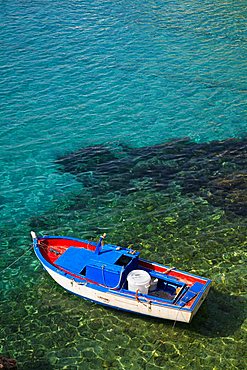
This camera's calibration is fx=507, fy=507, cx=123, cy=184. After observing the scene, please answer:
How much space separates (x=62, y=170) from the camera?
126ft

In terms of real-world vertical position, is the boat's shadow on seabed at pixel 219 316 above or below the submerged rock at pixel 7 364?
below

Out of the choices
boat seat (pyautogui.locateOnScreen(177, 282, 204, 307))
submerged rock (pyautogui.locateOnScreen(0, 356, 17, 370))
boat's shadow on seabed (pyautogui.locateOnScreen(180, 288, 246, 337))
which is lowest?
boat's shadow on seabed (pyautogui.locateOnScreen(180, 288, 246, 337))

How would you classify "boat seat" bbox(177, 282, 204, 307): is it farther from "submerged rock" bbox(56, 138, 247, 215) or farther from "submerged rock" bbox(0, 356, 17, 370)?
"submerged rock" bbox(56, 138, 247, 215)

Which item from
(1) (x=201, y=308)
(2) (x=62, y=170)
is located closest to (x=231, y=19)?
(2) (x=62, y=170)

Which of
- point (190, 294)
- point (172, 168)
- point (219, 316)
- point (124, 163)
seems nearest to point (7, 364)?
point (190, 294)

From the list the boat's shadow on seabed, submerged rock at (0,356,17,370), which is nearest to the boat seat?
the boat's shadow on seabed

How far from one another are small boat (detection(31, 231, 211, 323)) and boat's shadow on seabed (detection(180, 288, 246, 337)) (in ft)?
4.25

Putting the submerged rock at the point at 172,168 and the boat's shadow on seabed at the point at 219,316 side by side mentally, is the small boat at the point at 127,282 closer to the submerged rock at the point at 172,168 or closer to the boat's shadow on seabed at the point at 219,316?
the boat's shadow on seabed at the point at 219,316

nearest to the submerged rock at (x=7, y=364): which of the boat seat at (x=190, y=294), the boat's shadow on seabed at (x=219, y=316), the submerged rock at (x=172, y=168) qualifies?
the boat seat at (x=190, y=294)

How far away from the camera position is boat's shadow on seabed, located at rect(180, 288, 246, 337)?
24.6 m

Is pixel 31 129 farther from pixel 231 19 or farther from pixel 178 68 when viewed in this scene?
pixel 231 19

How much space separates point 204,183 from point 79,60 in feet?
82.1

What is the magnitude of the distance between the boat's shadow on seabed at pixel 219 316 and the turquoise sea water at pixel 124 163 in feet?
0.23

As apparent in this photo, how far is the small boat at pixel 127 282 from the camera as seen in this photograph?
79.4ft
